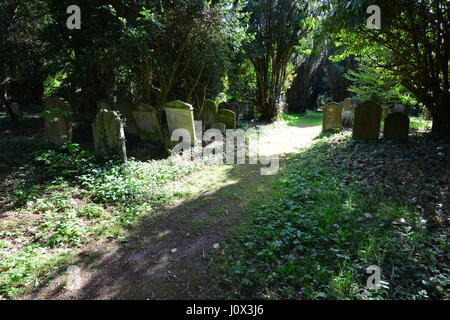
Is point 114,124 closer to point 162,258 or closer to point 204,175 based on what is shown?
point 204,175

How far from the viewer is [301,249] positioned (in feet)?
11.1

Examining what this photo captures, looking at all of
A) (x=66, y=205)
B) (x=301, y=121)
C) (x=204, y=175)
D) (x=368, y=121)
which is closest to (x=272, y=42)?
(x=301, y=121)

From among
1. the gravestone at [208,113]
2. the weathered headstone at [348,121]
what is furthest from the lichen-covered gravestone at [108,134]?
the weathered headstone at [348,121]

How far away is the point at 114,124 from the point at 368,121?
23.5 ft

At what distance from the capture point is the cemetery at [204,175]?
306 centimetres

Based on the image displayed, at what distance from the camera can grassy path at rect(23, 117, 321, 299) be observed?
9.64 feet

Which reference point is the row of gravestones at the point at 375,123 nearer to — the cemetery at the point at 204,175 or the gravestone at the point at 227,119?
the cemetery at the point at 204,175

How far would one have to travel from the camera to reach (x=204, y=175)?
688cm

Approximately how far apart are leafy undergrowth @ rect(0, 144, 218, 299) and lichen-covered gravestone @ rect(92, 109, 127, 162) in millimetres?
360

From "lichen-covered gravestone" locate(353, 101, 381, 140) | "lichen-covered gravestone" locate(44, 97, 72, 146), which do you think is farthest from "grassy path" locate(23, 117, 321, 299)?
"lichen-covered gravestone" locate(44, 97, 72, 146)

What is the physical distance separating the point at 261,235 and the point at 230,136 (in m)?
7.25
